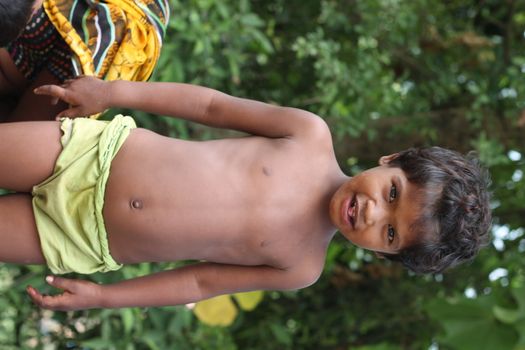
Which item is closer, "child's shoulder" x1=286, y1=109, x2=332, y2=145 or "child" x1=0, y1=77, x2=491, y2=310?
"child" x1=0, y1=77, x2=491, y2=310

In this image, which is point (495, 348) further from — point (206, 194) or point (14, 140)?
point (14, 140)

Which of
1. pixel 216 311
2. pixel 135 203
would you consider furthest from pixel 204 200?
pixel 216 311

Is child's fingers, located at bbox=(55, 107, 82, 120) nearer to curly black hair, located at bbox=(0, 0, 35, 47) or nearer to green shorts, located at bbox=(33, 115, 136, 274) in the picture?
green shorts, located at bbox=(33, 115, 136, 274)

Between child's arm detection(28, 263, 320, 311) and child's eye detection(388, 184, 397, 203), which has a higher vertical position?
child's eye detection(388, 184, 397, 203)

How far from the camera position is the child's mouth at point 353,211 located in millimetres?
1893

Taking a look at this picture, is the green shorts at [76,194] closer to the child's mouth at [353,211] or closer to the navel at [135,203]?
the navel at [135,203]

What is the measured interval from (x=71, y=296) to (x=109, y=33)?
81 cm

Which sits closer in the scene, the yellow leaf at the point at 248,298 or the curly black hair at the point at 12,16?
the curly black hair at the point at 12,16

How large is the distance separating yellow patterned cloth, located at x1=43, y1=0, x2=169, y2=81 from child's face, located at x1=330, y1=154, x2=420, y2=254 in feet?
2.61

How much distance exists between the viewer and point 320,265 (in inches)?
83.7

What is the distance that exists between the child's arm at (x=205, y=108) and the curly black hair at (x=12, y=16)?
0.98ft

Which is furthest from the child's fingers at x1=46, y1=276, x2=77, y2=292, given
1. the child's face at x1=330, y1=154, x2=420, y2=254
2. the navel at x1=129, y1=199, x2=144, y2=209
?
the child's face at x1=330, y1=154, x2=420, y2=254

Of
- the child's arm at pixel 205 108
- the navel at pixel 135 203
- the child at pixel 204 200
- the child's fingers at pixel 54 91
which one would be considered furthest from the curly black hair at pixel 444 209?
the child's fingers at pixel 54 91

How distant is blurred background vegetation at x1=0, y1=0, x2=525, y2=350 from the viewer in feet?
11.5
